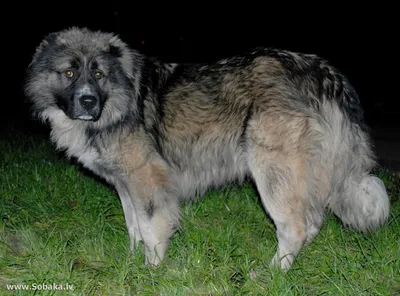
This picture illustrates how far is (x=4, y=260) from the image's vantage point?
312 centimetres

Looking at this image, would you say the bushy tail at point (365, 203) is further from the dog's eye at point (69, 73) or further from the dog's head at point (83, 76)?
the dog's eye at point (69, 73)

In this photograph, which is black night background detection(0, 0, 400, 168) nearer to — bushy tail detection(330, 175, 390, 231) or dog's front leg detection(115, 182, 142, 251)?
bushy tail detection(330, 175, 390, 231)

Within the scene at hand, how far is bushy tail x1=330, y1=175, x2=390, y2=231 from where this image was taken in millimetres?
3324

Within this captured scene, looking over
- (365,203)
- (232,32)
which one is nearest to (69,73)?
(365,203)

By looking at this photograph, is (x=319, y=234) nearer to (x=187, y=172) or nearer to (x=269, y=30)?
(x=187, y=172)

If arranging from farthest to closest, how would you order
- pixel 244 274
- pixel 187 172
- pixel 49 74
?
1. pixel 187 172
2. pixel 49 74
3. pixel 244 274

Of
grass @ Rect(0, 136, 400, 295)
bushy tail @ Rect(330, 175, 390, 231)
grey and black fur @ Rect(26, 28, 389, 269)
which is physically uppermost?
grey and black fur @ Rect(26, 28, 389, 269)

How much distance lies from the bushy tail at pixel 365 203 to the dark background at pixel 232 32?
8330 mm

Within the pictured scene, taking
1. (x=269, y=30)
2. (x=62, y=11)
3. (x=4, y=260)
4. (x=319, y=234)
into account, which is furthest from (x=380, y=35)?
(x=4, y=260)

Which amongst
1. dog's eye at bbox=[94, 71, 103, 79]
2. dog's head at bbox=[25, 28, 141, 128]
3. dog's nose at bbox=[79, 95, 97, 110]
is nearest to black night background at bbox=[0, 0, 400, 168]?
dog's head at bbox=[25, 28, 141, 128]

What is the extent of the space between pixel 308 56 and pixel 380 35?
18.2 metres

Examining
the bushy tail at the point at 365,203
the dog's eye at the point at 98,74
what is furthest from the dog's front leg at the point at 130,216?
the bushy tail at the point at 365,203

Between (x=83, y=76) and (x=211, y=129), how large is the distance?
982 mm

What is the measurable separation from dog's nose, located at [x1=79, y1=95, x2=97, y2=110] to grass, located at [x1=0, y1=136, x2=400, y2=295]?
96cm
